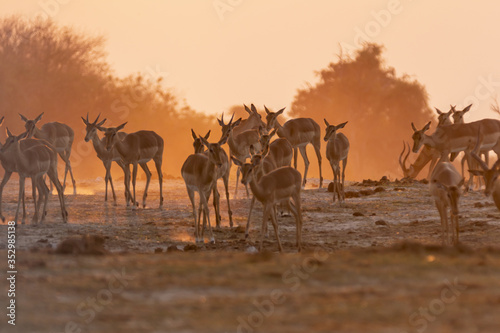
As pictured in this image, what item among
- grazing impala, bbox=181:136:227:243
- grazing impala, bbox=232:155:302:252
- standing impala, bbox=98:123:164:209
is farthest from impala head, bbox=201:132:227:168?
standing impala, bbox=98:123:164:209

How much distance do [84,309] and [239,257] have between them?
3.18 meters

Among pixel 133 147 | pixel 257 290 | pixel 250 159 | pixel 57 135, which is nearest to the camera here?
pixel 257 290

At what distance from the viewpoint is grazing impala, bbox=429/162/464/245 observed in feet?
44.8

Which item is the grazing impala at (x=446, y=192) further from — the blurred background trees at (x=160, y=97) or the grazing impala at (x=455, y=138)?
the blurred background trees at (x=160, y=97)

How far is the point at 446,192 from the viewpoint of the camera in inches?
551

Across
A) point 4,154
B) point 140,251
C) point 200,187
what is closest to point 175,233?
point 200,187

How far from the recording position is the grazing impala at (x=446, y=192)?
13648 millimetres

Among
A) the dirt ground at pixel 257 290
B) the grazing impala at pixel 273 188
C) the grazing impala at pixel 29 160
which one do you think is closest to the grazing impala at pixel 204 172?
the dirt ground at pixel 257 290

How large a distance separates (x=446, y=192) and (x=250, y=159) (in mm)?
5177

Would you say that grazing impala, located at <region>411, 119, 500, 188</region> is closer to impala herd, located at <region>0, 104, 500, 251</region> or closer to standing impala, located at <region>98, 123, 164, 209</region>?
impala herd, located at <region>0, 104, 500, 251</region>

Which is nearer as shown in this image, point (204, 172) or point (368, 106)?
point (204, 172)

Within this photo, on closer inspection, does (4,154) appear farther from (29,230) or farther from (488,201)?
(488,201)

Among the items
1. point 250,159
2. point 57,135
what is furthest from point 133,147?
point 250,159

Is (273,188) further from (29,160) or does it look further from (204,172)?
(29,160)
